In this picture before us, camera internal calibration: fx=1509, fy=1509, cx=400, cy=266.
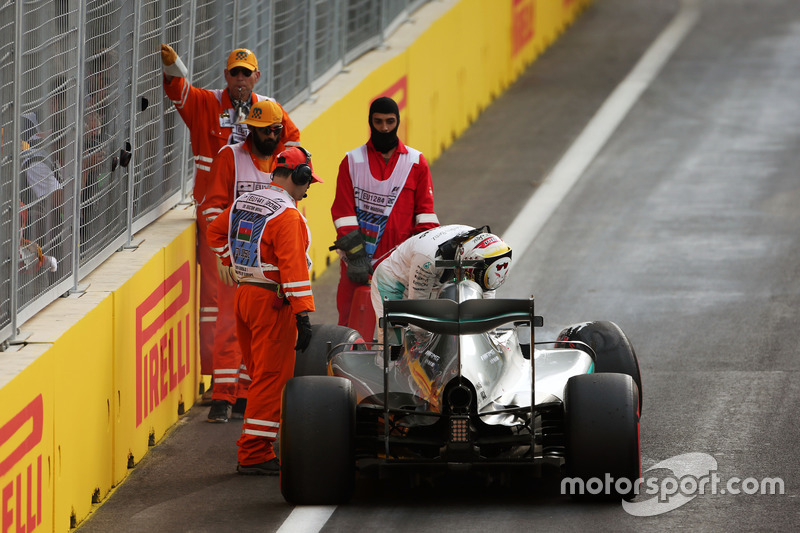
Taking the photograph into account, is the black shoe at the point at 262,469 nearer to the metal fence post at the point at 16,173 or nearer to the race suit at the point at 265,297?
the race suit at the point at 265,297

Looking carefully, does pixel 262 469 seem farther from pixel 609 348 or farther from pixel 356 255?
pixel 609 348

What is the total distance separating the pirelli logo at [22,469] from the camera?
6980 mm

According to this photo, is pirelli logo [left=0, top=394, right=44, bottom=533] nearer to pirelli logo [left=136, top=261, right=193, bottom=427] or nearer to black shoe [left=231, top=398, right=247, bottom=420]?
pirelli logo [left=136, top=261, right=193, bottom=427]

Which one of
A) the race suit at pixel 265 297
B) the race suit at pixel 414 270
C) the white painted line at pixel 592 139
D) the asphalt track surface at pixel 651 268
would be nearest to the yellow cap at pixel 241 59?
the race suit at pixel 265 297

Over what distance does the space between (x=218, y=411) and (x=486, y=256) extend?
8.59ft

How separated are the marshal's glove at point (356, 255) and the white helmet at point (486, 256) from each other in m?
1.77

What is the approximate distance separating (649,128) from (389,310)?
1277cm

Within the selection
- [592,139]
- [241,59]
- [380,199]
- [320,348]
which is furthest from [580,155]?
[320,348]

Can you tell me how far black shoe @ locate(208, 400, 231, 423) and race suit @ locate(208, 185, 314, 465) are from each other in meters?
1.16

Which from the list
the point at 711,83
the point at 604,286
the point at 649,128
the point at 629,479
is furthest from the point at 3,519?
the point at 711,83

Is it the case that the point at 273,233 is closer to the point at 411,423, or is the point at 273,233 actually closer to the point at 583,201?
the point at 411,423

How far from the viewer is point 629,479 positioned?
805 cm

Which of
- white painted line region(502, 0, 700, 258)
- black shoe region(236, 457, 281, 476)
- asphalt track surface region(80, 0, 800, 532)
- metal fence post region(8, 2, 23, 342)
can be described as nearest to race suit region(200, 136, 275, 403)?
asphalt track surface region(80, 0, 800, 532)

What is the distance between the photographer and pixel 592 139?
19797mm
